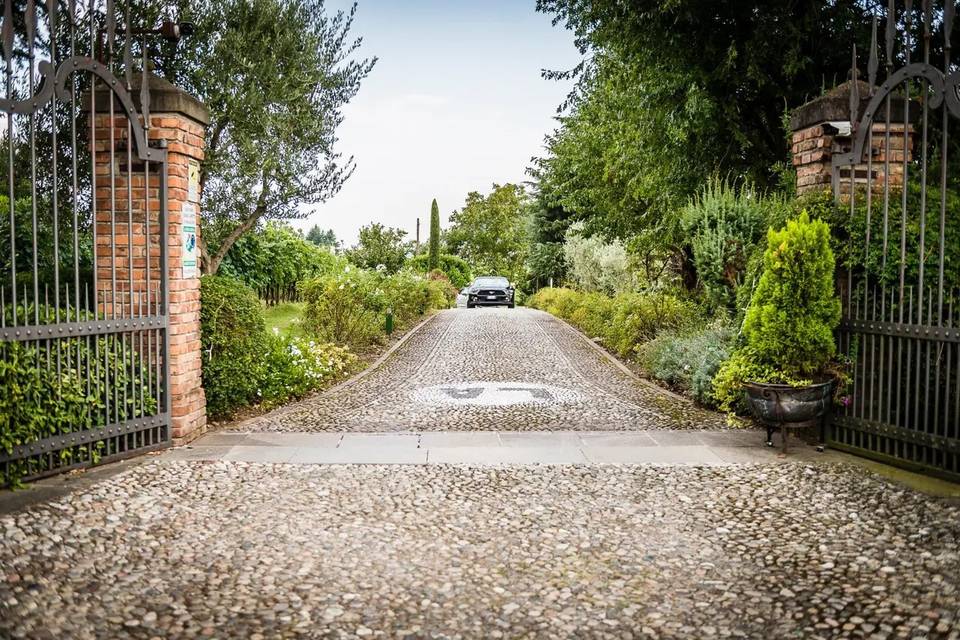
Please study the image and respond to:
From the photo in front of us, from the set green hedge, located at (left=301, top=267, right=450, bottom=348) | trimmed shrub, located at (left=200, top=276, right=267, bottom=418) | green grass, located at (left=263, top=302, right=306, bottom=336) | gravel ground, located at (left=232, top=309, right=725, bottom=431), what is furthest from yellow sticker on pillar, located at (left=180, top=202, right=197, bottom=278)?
green grass, located at (left=263, top=302, right=306, bottom=336)

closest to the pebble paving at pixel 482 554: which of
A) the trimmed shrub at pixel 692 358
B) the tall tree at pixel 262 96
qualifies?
the trimmed shrub at pixel 692 358

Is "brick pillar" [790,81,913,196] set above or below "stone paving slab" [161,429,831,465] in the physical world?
above

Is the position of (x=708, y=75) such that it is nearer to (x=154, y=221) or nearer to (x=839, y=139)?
(x=839, y=139)

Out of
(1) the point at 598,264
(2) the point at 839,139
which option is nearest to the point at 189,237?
(2) the point at 839,139

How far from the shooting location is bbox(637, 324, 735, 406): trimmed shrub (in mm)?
8109

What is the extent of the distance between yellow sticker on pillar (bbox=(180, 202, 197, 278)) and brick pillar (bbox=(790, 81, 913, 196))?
5.44 m

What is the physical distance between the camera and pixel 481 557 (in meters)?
3.80

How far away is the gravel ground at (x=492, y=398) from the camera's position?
7.32 metres

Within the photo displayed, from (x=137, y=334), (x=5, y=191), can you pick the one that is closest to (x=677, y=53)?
(x=137, y=334)

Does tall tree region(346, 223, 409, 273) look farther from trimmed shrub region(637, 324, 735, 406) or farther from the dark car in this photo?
trimmed shrub region(637, 324, 735, 406)

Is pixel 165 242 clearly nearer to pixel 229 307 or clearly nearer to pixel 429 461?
pixel 229 307

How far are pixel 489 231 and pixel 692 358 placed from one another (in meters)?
50.9

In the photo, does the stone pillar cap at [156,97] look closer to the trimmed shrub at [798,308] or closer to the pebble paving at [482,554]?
the pebble paving at [482,554]

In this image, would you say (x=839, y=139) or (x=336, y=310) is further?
(x=336, y=310)
